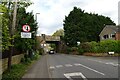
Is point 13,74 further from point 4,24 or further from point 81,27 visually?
point 81,27

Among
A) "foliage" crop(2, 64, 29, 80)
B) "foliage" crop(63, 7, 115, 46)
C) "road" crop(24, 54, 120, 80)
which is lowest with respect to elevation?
"road" crop(24, 54, 120, 80)

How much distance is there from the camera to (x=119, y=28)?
7488cm

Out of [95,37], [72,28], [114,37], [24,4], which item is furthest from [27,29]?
[95,37]

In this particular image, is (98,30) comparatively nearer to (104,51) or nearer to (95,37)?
(95,37)

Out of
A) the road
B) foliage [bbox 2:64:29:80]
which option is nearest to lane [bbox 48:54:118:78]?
the road

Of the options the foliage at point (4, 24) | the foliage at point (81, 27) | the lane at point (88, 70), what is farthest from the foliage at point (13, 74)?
the foliage at point (81, 27)

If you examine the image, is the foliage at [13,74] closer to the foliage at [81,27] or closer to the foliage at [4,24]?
the foliage at [4,24]

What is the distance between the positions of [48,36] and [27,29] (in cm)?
8545

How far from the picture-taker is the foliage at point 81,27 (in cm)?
8144

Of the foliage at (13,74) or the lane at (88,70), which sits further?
the lane at (88,70)

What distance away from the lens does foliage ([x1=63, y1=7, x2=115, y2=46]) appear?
8144 cm

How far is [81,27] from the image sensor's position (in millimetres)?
82188

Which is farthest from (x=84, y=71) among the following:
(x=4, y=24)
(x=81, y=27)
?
(x=81, y=27)

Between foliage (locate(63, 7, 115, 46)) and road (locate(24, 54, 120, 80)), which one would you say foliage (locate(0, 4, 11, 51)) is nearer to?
road (locate(24, 54, 120, 80))
